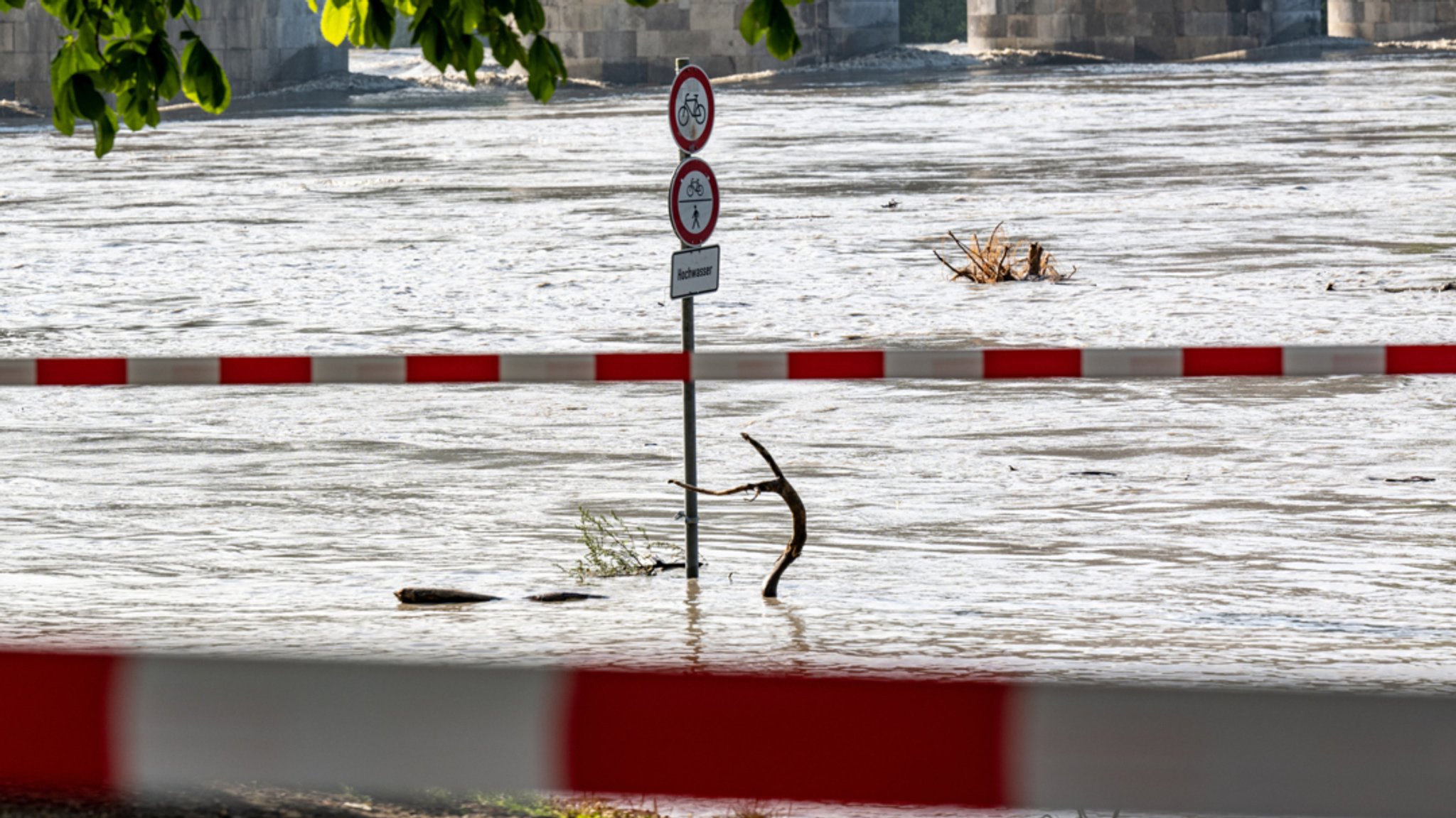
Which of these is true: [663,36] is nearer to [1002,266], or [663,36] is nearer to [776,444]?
[1002,266]

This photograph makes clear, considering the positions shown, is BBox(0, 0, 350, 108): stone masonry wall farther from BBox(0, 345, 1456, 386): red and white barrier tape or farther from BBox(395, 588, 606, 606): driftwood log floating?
BBox(395, 588, 606, 606): driftwood log floating

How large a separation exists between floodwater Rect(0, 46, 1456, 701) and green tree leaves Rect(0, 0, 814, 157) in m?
1.49

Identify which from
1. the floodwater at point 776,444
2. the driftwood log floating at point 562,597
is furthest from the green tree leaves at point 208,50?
the driftwood log floating at point 562,597

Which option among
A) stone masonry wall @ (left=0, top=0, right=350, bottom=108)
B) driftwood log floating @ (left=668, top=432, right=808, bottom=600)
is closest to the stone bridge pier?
stone masonry wall @ (left=0, top=0, right=350, bottom=108)

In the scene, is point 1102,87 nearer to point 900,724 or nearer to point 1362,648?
point 1362,648

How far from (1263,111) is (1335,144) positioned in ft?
24.3

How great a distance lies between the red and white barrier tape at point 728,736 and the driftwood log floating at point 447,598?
12.0ft

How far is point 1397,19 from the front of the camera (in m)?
57.2

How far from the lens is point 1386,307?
46.8 feet

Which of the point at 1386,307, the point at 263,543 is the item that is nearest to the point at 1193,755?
the point at 263,543

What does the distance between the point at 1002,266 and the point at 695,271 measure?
8695 mm

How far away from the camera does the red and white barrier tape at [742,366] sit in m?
6.53

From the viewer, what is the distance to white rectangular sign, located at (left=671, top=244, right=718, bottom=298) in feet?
25.0

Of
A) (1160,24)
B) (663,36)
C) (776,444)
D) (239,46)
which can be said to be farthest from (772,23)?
(1160,24)
